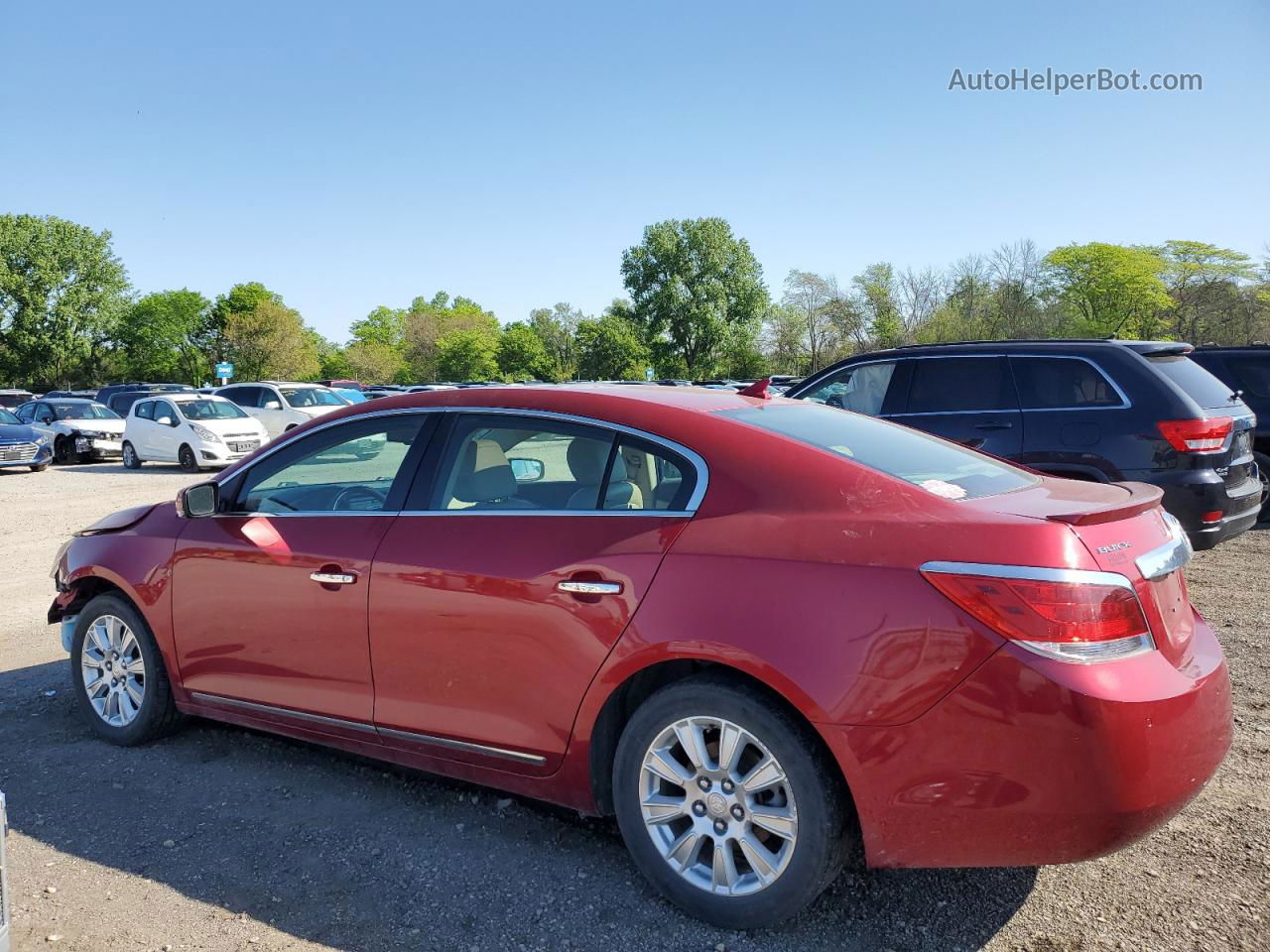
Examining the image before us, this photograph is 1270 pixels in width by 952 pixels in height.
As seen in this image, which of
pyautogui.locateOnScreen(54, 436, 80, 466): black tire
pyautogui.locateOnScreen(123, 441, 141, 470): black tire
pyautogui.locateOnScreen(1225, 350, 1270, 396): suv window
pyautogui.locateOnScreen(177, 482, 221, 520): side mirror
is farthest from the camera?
pyautogui.locateOnScreen(54, 436, 80, 466): black tire

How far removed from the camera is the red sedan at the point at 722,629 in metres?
2.42

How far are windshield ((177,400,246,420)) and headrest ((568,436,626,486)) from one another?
19.5 meters

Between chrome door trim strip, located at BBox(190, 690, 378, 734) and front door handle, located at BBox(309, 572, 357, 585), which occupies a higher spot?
front door handle, located at BBox(309, 572, 357, 585)

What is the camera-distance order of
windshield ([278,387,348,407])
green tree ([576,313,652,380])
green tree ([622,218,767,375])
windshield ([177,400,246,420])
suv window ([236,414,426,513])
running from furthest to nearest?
green tree ([622,218,767,375]) → green tree ([576,313,652,380]) → windshield ([278,387,348,407]) → windshield ([177,400,246,420]) → suv window ([236,414,426,513])

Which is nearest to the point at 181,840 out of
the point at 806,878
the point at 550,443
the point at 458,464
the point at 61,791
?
the point at 61,791

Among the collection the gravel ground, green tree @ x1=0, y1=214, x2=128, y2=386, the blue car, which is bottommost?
the gravel ground

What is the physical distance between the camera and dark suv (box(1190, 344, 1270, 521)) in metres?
10.0

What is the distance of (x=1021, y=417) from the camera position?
7.13 metres

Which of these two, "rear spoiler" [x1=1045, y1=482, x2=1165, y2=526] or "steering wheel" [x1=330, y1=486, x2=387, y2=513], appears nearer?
"rear spoiler" [x1=1045, y1=482, x2=1165, y2=526]

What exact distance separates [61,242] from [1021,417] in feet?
273

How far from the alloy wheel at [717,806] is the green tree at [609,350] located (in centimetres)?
8183

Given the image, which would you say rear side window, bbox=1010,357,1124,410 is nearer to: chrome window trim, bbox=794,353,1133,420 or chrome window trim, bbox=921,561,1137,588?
chrome window trim, bbox=794,353,1133,420

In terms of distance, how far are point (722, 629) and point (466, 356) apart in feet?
303

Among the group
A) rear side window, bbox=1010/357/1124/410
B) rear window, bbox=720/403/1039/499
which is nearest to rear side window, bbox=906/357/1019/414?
rear side window, bbox=1010/357/1124/410
